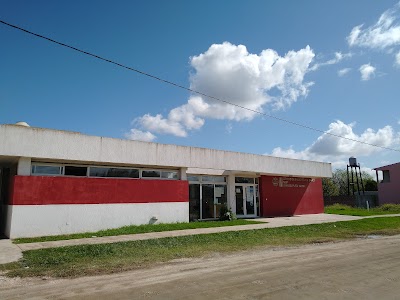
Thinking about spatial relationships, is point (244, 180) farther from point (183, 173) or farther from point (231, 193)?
point (183, 173)

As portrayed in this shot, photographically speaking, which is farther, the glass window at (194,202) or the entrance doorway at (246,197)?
the entrance doorway at (246,197)

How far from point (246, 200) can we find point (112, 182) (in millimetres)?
9767

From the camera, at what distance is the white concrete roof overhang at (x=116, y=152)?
13586 millimetres

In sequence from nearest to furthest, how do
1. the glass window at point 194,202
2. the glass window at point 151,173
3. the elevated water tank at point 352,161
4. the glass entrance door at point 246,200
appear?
the glass window at point 151,173, the glass window at point 194,202, the glass entrance door at point 246,200, the elevated water tank at point 352,161

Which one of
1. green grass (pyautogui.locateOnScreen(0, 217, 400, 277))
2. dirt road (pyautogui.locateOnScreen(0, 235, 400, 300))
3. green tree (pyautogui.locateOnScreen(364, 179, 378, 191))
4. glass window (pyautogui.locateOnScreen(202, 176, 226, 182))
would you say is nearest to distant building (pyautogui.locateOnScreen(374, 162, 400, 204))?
green tree (pyautogui.locateOnScreen(364, 179, 378, 191))

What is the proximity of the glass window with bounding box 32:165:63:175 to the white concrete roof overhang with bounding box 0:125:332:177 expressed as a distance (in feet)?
1.77

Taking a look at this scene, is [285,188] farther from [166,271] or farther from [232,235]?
[166,271]

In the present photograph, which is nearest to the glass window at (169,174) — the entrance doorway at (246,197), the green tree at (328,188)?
the entrance doorway at (246,197)

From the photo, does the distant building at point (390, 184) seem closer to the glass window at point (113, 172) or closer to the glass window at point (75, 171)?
the glass window at point (113, 172)

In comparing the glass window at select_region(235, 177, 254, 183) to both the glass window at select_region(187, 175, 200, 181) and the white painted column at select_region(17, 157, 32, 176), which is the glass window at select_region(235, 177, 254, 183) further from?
the white painted column at select_region(17, 157, 32, 176)

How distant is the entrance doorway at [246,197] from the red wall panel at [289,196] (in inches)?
19.7

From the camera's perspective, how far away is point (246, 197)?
74.3ft

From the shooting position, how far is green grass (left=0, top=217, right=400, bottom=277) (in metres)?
8.16

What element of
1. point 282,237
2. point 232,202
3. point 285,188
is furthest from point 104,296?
point 285,188
